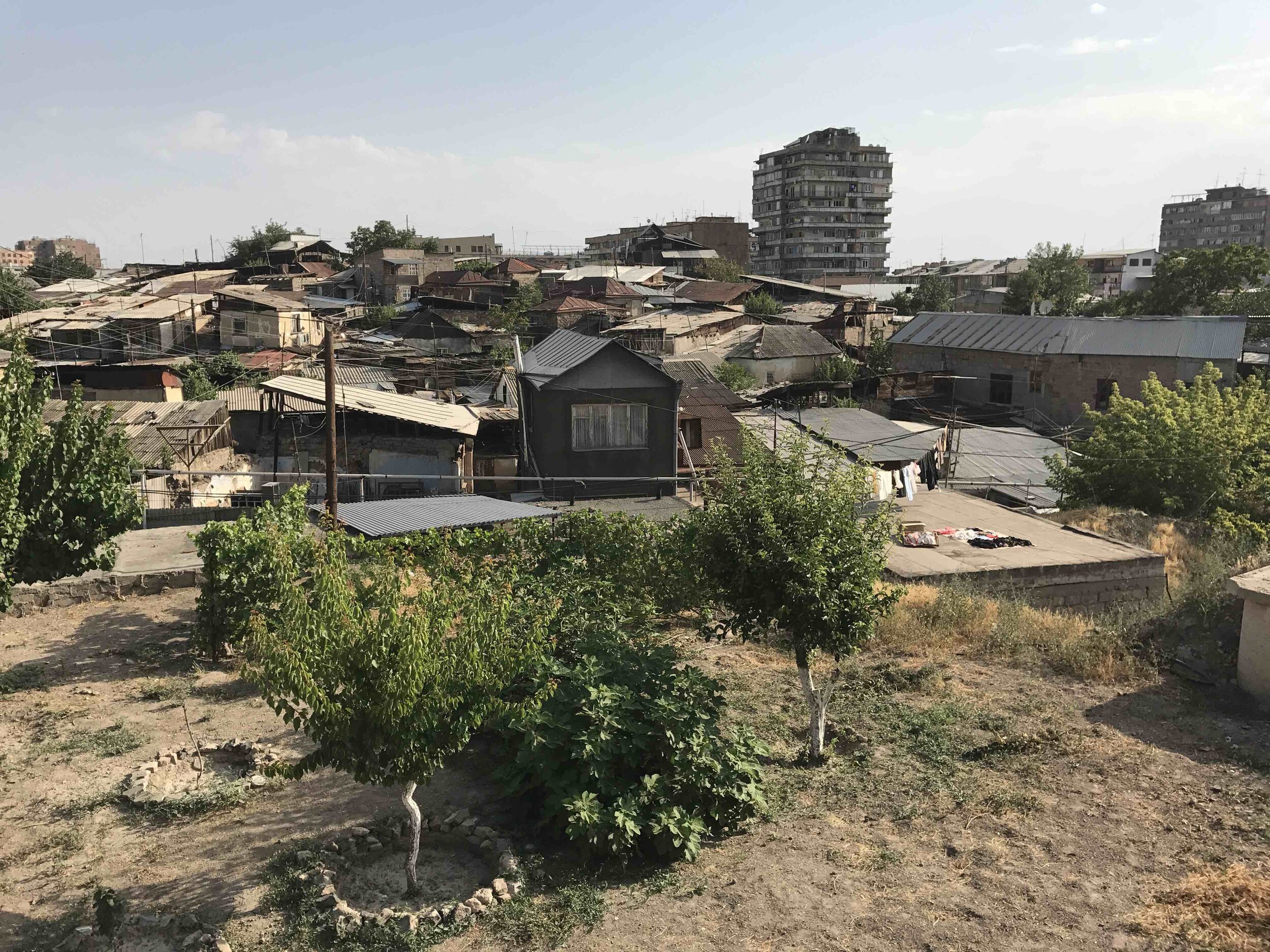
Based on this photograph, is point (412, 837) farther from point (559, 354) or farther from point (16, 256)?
point (16, 256)

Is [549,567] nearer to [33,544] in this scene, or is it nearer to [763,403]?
[33,544]

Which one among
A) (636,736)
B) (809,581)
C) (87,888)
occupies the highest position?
(809,581)

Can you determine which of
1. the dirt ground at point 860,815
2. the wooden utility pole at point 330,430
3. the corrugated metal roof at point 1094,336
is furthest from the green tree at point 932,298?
the dirt ground at point 860,815

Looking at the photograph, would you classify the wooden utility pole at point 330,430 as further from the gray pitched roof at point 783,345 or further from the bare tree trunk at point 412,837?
the gray pitched roof at point 783,345

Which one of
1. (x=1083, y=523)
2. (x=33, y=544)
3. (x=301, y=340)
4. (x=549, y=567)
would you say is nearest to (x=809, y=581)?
(x=549, y=567)

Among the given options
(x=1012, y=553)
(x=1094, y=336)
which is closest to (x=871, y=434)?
(x=1012, y=553)

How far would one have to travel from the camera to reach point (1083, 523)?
17609 mm

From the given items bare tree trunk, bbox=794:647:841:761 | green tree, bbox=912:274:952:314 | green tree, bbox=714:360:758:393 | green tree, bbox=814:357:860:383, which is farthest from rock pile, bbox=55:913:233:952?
green tree, bbox=912:274:952:314

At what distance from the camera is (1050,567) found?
1373 centimetres

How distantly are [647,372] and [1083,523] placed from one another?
9032 mm

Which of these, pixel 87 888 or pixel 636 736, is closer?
pixel 87 888

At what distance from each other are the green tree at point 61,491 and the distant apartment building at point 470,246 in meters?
70.1

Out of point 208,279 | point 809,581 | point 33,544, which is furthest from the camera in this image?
point 208,279

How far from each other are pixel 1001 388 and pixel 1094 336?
13.1 feet
